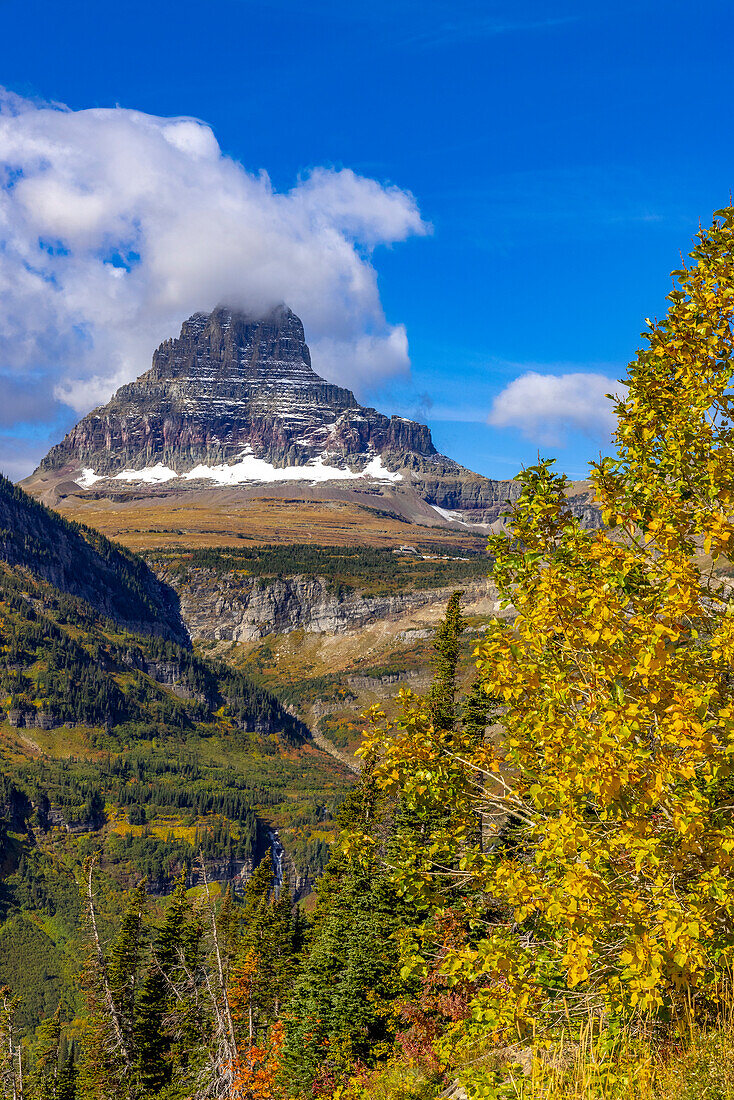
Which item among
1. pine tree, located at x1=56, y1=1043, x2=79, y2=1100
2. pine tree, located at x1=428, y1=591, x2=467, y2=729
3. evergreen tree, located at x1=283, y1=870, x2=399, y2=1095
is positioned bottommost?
pine tree, located at x1=56, y1=1043, x2=79, y2=1100

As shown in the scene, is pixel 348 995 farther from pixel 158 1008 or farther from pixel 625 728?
pixel 625 728

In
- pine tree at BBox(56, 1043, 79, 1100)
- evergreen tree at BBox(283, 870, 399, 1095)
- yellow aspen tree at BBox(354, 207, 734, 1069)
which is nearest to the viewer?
yellow aspen tree at BBox(354, 207, 734, 1069)

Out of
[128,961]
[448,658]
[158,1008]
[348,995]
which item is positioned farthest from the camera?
[158,1008]

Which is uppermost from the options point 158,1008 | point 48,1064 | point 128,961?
point 128,961

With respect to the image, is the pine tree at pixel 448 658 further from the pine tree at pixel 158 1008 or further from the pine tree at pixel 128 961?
the pine tree at pixel 158 1008

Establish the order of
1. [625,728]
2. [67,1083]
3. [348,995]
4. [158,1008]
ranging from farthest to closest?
[67,1083], [158,1008], [348,995], [625,728]

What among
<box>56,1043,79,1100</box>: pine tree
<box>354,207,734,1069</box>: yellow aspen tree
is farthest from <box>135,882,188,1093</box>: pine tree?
<box>354,207,734,1069</box>: yellow aspen tree

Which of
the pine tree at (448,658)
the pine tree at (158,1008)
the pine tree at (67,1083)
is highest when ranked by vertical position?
the pine tree at (448,658)

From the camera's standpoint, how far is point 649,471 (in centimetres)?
1193

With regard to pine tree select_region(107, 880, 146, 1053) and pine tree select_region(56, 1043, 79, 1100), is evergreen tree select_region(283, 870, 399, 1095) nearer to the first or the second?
pine tree select_region(107, 880, 146, 1053)

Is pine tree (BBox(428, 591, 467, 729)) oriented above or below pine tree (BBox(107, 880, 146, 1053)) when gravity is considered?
above

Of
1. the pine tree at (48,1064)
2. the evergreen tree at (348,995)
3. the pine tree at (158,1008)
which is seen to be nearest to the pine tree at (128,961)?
the pine tree at (158,1008)

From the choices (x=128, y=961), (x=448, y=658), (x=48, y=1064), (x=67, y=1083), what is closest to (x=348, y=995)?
(x=448, y=658)

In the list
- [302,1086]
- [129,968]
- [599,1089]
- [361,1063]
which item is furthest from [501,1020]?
[129,968]
